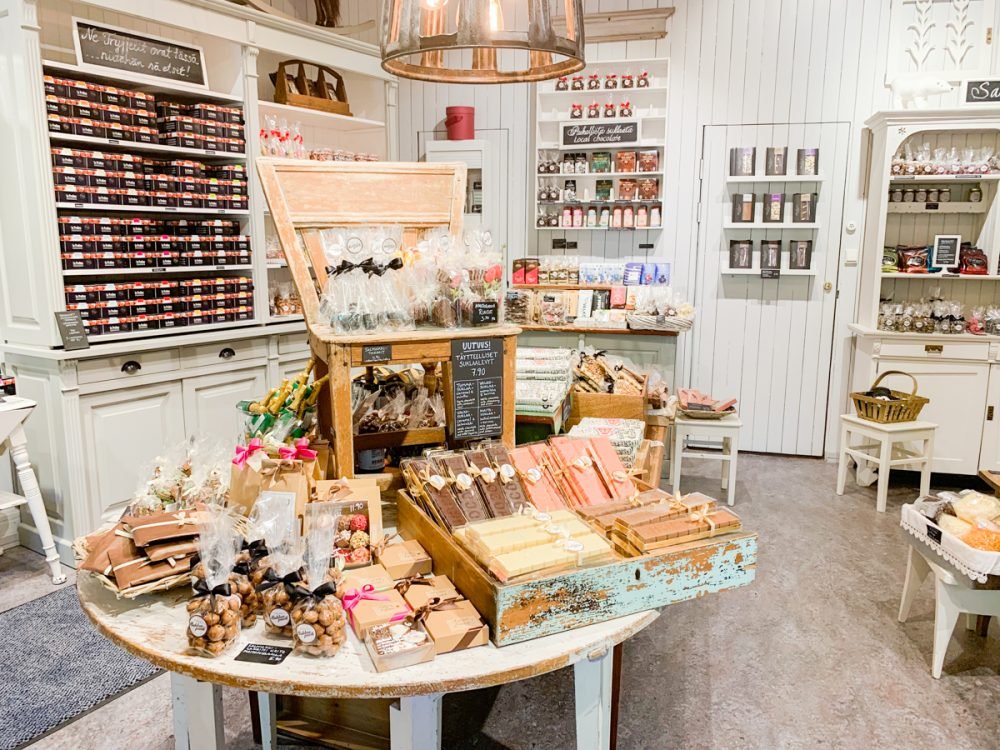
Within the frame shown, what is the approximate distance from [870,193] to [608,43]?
6.92 ft

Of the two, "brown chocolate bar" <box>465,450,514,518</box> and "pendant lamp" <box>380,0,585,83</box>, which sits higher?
"pendant lamp" <box>380,0,585,83</box>

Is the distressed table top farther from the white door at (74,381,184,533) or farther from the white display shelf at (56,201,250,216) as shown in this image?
the white display shelf at (56,201,250,216)

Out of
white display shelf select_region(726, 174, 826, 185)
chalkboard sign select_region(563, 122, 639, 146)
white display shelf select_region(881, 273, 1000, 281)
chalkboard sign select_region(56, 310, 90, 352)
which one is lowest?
chalkboard sign select_region(56, 310, 90, 352)

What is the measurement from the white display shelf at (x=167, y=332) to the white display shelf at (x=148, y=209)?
607 mm

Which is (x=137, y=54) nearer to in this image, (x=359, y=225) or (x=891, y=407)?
(x=359, y=225)

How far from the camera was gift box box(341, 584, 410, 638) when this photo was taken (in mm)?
1279

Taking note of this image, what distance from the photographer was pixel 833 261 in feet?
16.9

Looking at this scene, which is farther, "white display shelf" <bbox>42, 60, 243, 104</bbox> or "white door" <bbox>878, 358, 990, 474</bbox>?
"white door" <bbox>878, 358, 990, 474</bbox>

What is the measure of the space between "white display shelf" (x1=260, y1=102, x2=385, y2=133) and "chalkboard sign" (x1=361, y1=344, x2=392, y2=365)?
3.14 m

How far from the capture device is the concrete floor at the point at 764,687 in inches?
90.7

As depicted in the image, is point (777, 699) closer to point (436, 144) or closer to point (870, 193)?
point (870, 193)

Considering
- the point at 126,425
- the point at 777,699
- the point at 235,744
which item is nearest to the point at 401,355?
the point at 235,744

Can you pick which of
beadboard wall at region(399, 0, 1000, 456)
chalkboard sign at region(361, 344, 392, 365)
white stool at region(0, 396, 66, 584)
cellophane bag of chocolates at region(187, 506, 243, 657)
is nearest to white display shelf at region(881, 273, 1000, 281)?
beadboard wall at region(399, 0, 1000, 456)

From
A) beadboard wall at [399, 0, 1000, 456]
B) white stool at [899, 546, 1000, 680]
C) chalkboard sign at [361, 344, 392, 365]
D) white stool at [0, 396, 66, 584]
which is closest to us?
chalkboard sign at [361, 344, 392, 365]
